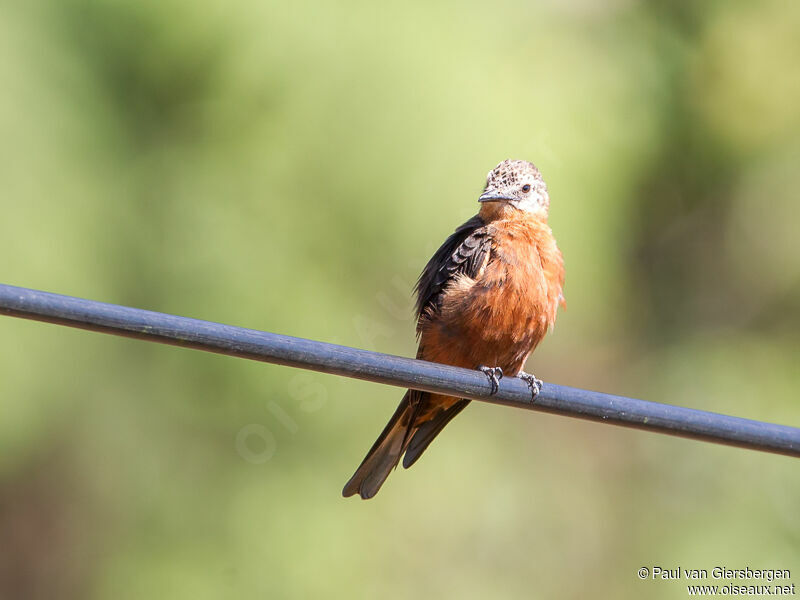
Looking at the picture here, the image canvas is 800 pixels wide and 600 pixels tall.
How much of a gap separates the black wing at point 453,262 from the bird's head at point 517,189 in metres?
0.19

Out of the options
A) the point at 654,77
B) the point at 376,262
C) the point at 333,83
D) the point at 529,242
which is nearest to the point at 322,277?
the point at 376,262

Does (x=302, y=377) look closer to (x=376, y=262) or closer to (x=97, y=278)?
(x=376, y=262)

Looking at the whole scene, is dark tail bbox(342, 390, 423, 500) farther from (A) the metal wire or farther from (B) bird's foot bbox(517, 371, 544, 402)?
(A) the metal wire

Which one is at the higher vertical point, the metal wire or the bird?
the bird

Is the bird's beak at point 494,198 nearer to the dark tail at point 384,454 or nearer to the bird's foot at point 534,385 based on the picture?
the bird's foot at point 534,385

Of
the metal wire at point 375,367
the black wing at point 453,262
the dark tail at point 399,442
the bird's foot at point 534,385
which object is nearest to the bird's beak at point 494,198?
the black wing at point 453,262

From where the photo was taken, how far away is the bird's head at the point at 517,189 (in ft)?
17.9

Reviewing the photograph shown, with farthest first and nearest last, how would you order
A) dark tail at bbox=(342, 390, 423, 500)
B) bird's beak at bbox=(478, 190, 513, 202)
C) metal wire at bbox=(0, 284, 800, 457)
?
bird's beak at bbox=(478, 190, 513, 202) → dark tail at bbox=(342, 390, 423, 500) → metal wire at bbox=(0, 284, 800, 457)

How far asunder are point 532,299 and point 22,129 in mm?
4236

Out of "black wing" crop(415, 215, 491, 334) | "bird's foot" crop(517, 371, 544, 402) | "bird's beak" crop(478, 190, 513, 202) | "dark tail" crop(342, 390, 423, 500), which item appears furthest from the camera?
"bird's beak" crop(478, 190, 513, 202)

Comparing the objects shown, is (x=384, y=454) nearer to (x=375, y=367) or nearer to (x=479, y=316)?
(x=479, y=316)

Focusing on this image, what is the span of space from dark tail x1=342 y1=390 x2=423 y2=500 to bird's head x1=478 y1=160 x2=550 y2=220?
4.30 feet

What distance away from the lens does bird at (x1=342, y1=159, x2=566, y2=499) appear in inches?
192

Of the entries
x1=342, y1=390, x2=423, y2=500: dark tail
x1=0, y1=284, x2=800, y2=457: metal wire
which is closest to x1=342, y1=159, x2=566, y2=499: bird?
x1=342, y1=390, x2=423, y2=500: dark tail
